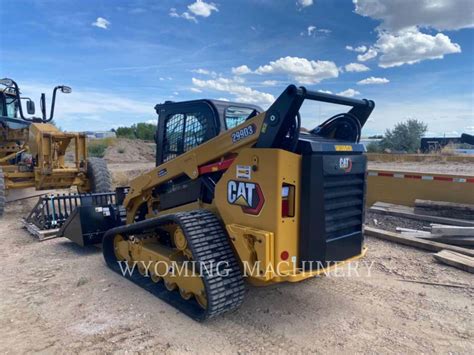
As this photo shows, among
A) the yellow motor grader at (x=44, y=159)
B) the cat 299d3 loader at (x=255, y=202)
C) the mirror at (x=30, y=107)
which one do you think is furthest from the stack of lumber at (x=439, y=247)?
the mirror at (x=30, y=107)

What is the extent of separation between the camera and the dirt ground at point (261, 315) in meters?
3.03

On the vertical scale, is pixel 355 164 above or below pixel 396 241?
above

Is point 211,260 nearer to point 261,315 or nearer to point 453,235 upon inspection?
point 261,315

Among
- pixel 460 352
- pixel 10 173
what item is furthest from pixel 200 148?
pixel 10 173

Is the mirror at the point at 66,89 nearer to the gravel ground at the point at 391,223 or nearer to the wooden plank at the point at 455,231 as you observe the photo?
the gravel ground at the point at 391,223

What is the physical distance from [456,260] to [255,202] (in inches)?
127

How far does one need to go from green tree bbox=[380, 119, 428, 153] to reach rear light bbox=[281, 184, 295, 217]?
24461 mm

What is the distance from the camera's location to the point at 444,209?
265 inches

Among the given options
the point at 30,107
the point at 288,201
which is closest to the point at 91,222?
the point at 288,201

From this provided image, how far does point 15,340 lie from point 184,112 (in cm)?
267

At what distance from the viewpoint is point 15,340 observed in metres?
3.12

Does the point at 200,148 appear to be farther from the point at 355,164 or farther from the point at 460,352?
the point at 460,352

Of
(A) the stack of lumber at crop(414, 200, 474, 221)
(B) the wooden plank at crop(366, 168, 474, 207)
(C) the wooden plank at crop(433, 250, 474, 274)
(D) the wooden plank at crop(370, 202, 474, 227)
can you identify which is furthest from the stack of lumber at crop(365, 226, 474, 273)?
(B) the wooden plank at crop(366, 168, 474, 207)

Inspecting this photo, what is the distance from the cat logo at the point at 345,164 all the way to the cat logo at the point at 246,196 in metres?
0.78
